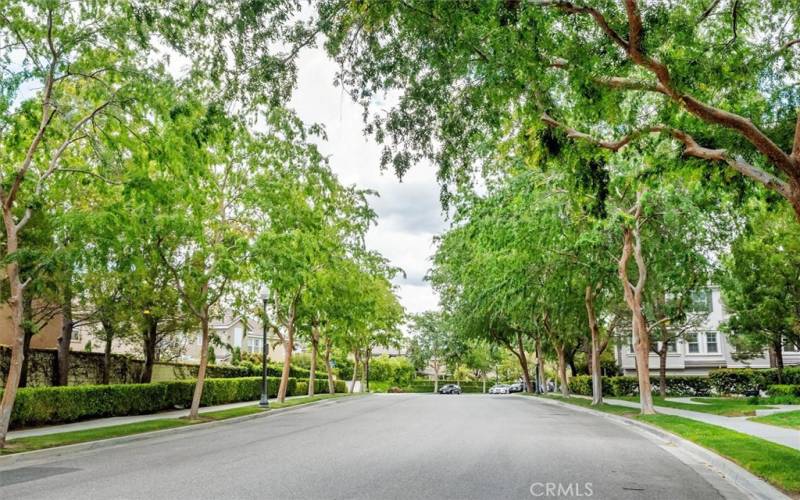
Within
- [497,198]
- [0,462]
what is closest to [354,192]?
[497,198]

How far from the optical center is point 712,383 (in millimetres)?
38219

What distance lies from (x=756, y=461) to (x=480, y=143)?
7.32 metres

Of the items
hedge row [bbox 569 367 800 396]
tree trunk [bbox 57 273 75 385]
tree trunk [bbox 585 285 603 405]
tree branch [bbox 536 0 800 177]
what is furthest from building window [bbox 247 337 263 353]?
tree branch [bbox 536 0 800 177]

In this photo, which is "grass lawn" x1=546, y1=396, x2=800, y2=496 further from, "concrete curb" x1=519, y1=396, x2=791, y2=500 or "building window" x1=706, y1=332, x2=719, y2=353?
"building window" x1=706, y1=332, x2=719, y2=353

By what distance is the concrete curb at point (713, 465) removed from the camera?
7.80m

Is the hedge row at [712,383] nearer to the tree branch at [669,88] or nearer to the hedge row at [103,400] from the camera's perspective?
the hedge row at [103,400]

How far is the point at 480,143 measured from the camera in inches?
490

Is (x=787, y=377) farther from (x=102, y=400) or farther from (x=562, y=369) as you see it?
(x=102, y=400)

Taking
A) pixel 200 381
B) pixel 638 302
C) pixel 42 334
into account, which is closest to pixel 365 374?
pixel 42 334

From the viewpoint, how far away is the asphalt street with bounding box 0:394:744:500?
25.4 feet

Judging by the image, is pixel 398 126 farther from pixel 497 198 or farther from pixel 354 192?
pixel 354 192

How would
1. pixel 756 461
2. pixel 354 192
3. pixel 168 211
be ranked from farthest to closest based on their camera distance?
pixel 354 192 → pixel 168 211 → pixel 756 461

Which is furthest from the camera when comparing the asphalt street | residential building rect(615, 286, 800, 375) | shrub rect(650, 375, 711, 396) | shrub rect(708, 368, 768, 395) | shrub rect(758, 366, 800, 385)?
residential building rect(615, 286, 800, 375)

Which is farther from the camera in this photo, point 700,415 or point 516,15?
point 700,415
